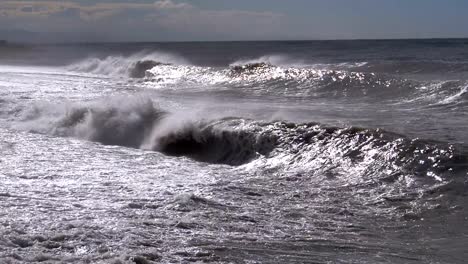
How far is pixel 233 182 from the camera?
8938 mm

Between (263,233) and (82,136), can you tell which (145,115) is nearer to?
(82,136)

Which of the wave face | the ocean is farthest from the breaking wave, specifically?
the wave face

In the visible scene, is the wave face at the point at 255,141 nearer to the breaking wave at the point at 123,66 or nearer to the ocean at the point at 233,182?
the ocean at the point at 233,182

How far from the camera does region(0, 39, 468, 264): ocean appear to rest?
601 centimetres

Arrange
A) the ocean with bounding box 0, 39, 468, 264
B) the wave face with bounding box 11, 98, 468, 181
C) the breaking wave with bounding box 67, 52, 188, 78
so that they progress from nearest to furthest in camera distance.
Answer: the ocean with bounding box 0, 39, 468, 264 < the wave face with bounding box 11, 98, 468, 181 < the breaking wave with bounding box 67, 52, 188, 78

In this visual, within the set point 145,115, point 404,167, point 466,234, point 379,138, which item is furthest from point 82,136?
point 466,234

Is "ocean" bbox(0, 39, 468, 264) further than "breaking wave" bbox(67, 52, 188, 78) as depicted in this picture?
No

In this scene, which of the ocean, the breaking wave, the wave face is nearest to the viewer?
the ocean

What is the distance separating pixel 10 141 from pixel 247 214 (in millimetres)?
6565

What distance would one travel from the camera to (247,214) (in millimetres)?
7191

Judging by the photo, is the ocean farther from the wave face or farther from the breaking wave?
the breaking wave

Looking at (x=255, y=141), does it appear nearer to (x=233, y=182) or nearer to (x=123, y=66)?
(x=233, y=182)

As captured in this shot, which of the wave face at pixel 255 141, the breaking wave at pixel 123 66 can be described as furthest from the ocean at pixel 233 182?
the breaking wave at pixel 123 66

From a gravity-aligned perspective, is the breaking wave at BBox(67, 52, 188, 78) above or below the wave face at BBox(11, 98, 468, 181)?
below
